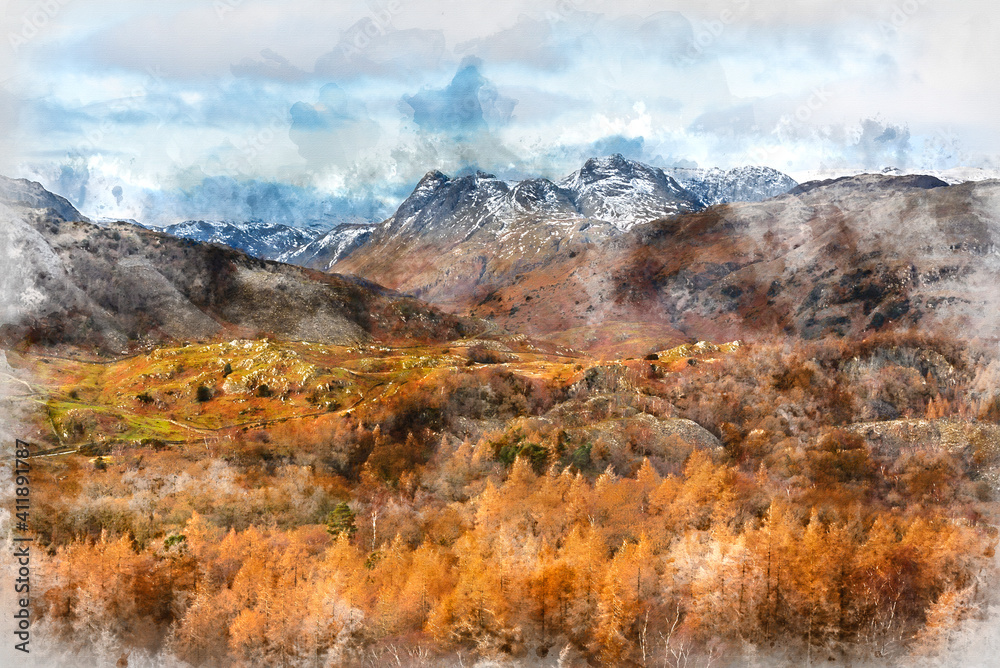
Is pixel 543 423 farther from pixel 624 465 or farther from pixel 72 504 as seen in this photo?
pixel 72 504

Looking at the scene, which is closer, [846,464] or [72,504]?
[72,504]

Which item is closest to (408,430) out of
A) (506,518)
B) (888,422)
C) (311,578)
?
(506,518)

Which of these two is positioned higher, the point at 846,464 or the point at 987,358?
the point at 987,358

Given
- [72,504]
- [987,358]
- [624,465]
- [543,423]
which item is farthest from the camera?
[987,358]

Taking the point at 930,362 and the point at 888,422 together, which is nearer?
the point at 888,422

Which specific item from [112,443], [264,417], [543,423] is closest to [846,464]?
[543,423]

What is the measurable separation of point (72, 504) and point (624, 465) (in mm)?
76142

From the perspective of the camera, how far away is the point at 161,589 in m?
63.2

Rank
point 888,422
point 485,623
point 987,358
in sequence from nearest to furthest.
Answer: point 485,623
point 888,422
point 987,358

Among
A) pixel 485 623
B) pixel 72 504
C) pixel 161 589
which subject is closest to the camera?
pixel 485 623

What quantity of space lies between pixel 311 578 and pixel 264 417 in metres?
86.6

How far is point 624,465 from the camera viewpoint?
345 feet

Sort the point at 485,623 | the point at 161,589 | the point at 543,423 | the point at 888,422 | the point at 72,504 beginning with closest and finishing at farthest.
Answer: the point at 485,623, the point at 161,589, the point at 72,504, the point at 543,423, the point at 888,422

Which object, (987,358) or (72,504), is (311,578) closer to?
(72,504)
